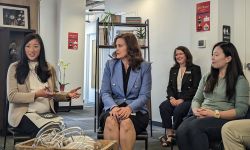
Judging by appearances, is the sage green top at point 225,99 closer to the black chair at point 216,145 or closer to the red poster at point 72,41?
the black chair at point 216,145

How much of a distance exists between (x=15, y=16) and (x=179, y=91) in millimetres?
2606

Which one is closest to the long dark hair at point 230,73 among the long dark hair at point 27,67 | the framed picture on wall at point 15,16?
the long dark hair at point 27,67

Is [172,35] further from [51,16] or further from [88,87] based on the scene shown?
[88,87]

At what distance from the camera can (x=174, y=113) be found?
4254 mm

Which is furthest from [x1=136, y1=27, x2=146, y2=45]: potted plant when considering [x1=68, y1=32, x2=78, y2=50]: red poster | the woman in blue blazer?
[x1=68, y1=32, x2=78, y2=50]: red poster

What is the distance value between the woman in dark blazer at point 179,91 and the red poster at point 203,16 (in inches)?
19.2

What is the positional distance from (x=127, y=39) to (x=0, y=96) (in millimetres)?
2319

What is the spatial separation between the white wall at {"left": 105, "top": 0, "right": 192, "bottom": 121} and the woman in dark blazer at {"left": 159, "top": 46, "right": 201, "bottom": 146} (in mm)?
662

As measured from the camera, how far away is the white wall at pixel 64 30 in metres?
8.04

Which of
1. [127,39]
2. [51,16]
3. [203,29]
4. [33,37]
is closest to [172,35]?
[203,29]

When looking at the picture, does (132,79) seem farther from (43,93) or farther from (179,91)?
(179,91)

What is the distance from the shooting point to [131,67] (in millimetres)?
2949

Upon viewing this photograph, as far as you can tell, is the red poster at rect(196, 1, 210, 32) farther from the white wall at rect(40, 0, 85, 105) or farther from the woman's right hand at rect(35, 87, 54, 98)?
the white wall at rect(40, 0, 85, 105)

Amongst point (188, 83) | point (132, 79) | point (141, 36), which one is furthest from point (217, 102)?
point (141, 36)
